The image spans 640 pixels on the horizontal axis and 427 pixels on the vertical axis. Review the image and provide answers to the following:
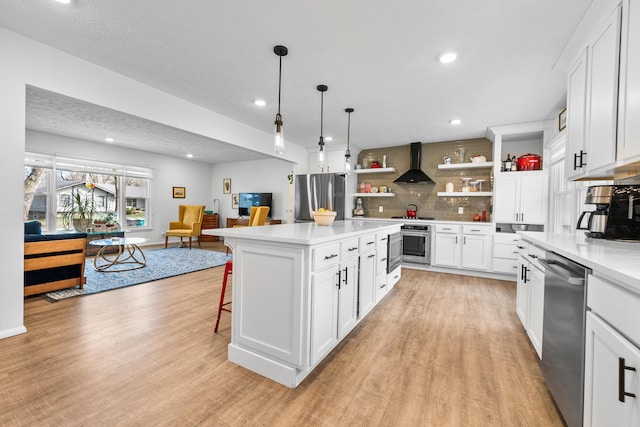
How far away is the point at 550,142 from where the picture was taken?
3.80 m

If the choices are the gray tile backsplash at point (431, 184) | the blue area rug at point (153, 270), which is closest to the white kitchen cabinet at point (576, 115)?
the gray tile backsplash at point (431, 184)

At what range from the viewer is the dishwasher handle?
1180mm

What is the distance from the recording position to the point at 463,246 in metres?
4.51

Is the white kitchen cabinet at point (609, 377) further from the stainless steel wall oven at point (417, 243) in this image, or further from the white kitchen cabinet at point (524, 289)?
the stainless steel wall oven at point (417, 243)

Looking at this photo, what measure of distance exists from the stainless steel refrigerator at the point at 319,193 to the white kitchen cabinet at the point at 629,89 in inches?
162

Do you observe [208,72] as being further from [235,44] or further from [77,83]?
[77,83]

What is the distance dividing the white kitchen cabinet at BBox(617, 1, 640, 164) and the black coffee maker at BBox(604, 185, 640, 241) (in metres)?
0.34

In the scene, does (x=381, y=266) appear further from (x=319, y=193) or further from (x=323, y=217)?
(x=319, y=193)

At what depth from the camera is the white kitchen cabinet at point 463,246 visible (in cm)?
436

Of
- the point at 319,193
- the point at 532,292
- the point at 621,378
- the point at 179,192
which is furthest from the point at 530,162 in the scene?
the point at 179,192

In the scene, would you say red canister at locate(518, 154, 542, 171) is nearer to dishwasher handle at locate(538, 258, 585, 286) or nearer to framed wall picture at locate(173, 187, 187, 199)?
dishwasher handle at locate(538, 258, 585, 286)

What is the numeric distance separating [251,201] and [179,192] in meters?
2.15

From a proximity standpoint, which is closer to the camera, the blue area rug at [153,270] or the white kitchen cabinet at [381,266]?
the white kitchen cabinet at [381,266]

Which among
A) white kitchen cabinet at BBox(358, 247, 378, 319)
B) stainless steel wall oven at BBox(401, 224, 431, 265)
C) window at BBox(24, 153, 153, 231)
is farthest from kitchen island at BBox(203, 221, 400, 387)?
window at BBox(24, 153, 153, 231)
